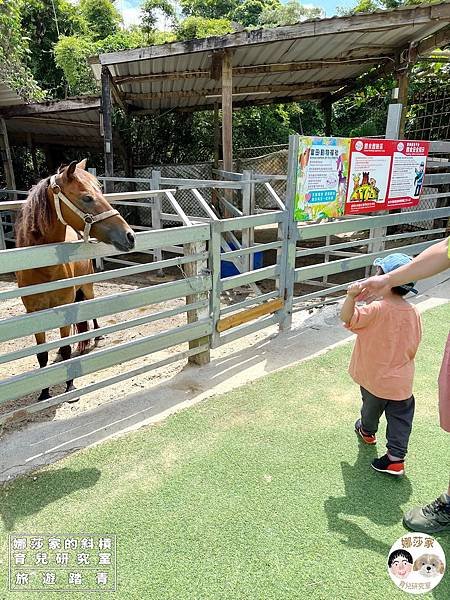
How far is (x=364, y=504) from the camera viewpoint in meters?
2.19

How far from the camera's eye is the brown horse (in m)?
2.67

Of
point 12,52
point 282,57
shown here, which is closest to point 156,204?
point 282,57

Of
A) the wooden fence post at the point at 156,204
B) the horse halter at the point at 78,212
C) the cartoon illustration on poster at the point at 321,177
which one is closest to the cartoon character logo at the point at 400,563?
the horse halter at the point at 78,212

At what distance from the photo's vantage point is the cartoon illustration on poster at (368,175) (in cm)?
467

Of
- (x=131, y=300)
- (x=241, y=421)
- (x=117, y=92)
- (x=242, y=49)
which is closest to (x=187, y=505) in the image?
(x=241, y=421)

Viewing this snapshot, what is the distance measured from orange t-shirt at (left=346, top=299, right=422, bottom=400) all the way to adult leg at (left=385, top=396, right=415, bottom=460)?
0.07 metres

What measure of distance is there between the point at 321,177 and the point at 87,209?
8.16ft

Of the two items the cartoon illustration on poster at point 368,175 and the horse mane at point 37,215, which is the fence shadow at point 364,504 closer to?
the horse mane at point 37,215

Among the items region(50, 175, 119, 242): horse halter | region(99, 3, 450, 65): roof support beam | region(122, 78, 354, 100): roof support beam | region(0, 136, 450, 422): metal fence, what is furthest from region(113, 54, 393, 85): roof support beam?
region(50, 175, 119, 242): horse halter

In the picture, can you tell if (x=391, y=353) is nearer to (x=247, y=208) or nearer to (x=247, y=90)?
(x=247, y=208)

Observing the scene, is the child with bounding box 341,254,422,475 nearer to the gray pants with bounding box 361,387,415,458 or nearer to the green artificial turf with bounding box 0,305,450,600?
the gray pants with bounding box 361,387,415,458

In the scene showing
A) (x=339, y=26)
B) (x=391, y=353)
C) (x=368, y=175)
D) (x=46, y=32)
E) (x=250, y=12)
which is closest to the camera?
(x=391, y=353)

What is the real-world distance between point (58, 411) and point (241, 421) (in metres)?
1.39

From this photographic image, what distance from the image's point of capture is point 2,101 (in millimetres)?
8523
